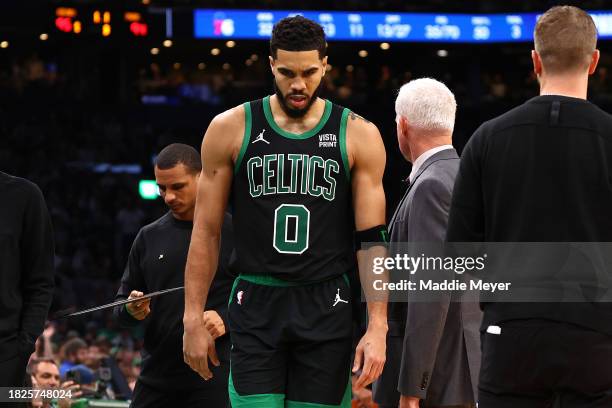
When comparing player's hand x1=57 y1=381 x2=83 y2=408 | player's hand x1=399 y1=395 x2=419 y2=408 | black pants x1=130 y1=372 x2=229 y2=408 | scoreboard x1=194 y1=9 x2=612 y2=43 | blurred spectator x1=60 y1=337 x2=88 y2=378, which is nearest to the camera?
player's hand x1=399 y1=395 x2=419 y2=408

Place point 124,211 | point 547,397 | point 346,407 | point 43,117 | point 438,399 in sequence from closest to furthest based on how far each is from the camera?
point 547,397, point 346,407, point 438,399, point 124,211, point 43,117

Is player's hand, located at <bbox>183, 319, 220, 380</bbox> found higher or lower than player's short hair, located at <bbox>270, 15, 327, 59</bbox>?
lower

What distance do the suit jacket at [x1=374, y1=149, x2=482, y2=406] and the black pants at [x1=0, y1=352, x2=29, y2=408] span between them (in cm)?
162

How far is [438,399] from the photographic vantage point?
471cm

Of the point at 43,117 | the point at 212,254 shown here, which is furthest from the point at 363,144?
the point at 43,117

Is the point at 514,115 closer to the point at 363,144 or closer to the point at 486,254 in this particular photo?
the point at 486,254

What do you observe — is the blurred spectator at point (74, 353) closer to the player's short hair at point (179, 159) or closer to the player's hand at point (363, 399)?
the player's hand at point (363, 399)

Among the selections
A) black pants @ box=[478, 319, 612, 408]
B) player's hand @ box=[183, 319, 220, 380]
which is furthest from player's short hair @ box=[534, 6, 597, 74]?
player's hand @ box=[183, 319, 220, 380]

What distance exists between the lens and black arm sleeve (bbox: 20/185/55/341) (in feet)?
16.7

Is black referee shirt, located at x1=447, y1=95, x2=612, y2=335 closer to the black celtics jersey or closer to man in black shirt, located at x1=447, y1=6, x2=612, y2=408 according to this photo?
man in black shirt, located at x1=447, y1=6, x2=612, y2=408

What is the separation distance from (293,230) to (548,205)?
1212 millimetres

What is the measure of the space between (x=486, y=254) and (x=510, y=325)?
29 cm

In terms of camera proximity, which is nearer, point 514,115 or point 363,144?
point 514,115

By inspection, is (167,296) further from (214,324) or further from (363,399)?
(363,399)
